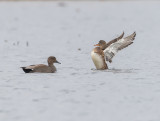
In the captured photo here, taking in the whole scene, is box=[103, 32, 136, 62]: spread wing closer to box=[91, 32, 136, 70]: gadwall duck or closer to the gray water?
box=[91, 32, 136, 70]: gadwall duck

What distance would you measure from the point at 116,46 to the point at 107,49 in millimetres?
332

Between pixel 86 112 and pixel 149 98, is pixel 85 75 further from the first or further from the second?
pixel 86 112

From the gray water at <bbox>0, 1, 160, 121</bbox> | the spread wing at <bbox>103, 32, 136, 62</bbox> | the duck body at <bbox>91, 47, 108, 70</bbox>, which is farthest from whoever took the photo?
the spread wing at <bbox>103, 32, 136, 62</bbox>

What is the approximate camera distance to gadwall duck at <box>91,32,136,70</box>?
18391 mm

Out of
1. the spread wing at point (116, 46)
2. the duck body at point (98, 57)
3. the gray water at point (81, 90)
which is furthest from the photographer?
the spread wing at point (116, 46)

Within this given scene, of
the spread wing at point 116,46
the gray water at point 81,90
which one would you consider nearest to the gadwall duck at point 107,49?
the spread wing at point 116,46

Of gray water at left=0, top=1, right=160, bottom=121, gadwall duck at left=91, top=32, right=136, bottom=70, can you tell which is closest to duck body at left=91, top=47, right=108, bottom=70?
gadwall duck at left=91, top=32, right=136, bottom=70

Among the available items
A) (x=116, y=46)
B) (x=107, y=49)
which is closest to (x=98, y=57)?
(x=107, y=49)

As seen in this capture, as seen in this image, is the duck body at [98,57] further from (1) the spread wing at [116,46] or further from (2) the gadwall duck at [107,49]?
(1) the spread wing at [116,46]

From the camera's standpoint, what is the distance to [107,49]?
61.7 feet

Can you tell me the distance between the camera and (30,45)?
2973cm

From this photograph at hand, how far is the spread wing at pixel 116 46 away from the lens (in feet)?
61.5

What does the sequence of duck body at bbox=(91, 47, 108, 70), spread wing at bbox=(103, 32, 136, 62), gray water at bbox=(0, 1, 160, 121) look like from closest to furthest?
gray water at bbox=(0, 1, 160, 121) → duck body at bbox=(91, 47, 108, 70) → spread wing at bbox=(103, 32, 136, 62)

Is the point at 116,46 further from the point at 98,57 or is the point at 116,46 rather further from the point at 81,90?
the point at 81,90
